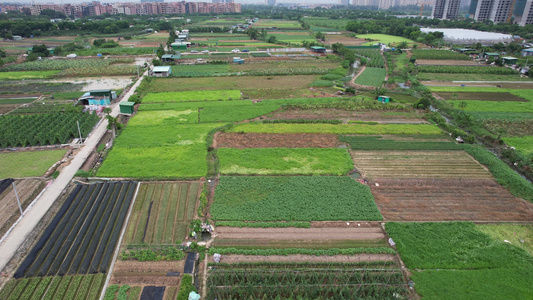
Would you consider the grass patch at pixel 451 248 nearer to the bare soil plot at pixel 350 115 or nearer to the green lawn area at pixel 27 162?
the bare soil plot at pixel 350 115

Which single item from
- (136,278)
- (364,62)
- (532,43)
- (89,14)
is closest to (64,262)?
(136,278)

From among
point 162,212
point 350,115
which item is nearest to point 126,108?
point 162,212

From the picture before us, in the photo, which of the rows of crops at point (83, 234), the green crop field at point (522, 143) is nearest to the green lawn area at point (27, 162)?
the rows of crops at point (83, 234)

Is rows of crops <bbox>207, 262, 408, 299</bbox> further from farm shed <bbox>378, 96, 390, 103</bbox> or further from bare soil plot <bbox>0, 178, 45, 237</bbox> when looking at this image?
farm shed <bbox>378, 96, 390, 103</bbox>

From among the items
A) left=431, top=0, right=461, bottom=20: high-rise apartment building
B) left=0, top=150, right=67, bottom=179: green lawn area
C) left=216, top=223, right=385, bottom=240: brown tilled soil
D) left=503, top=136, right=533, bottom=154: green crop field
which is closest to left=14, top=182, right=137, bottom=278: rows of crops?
left=0, top=150, right=67, bottom=179: green lawn area

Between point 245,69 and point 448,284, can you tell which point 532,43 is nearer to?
point 245,69

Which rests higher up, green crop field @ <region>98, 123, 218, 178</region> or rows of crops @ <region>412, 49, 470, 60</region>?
rows of crops @ <region>412, 49, 470, 60</region>

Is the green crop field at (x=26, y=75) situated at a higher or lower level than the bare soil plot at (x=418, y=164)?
higher
